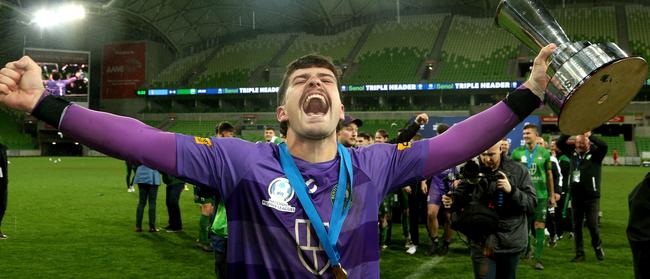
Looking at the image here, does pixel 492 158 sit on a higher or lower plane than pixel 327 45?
lower

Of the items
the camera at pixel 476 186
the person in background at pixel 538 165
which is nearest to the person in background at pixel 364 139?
the person in background at pixel 538 165

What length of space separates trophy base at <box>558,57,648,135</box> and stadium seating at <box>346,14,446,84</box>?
Result: 41.5 m

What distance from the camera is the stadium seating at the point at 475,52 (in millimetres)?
41781

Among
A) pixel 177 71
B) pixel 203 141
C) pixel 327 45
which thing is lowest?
pixel 203 141

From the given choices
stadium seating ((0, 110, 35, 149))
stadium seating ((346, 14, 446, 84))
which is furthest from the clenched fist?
stadium seating ((0, 110, 35, 149))

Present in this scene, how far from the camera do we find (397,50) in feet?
154

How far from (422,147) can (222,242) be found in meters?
3.35

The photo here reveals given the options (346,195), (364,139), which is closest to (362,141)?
(364,139)

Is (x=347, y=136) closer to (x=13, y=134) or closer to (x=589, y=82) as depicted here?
(x=589, y=82)

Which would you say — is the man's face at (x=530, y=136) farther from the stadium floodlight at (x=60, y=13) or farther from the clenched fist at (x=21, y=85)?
the stadium floodlight at (x=60, y=13)

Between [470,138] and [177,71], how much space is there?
54.3m

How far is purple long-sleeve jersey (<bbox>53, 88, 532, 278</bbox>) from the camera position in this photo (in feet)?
6.22

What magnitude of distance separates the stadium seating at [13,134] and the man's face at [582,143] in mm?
51336

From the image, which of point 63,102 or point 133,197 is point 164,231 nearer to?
point 133,197
